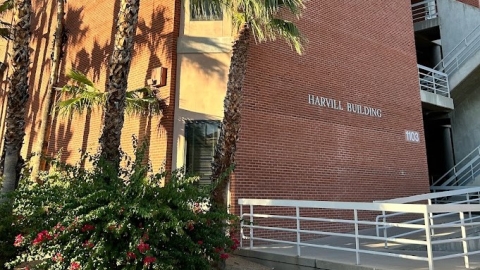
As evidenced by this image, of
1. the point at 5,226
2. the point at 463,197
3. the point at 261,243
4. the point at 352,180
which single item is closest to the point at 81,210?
the point at 5,226

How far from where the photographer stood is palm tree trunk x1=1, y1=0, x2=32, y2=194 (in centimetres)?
812

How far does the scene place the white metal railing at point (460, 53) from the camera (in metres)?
17.9

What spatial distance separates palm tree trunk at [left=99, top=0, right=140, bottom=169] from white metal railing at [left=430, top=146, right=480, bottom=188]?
46.0ft

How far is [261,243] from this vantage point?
987 centimetres

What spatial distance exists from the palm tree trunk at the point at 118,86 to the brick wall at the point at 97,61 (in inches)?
69.7

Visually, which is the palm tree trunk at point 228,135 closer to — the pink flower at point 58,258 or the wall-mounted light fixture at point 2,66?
the pink flower at point 58,258

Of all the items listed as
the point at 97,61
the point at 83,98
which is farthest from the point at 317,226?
the point at 97,61

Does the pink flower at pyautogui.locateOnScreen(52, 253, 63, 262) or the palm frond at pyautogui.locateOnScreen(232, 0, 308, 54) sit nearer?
the pink flower at pyautogui.locateOnScreen(52, 253, 63, 262)

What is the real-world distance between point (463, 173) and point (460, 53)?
17.5 ft

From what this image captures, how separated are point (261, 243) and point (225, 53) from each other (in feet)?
16.3

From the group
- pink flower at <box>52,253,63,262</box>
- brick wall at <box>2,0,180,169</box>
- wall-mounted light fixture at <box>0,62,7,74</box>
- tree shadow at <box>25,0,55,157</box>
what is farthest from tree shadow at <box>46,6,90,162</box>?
pink flower at <box>52,253,63,262</box>

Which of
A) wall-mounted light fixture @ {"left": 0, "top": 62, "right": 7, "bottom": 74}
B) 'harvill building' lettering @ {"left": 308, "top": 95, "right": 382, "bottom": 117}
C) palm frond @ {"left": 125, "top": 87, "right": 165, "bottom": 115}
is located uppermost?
wall-mounted light fixture @ {"left": 0, "top": 62, "right": 7, "bottom": 74}

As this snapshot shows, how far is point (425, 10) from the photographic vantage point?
2052 centimetres

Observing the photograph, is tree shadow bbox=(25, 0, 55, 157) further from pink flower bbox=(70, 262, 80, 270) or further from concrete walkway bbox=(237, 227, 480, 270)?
pink flower bbox=(70, 262, 80, 270)
